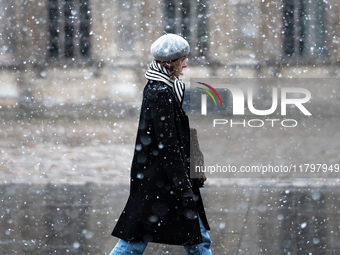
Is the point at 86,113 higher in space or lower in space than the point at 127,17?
lower

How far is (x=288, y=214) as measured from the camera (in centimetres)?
521

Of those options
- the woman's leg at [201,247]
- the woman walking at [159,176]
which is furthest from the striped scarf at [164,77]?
the woman's leg at [201,247]

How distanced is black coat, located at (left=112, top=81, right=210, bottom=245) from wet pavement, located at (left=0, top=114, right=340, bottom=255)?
142cm

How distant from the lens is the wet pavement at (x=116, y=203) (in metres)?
4.42

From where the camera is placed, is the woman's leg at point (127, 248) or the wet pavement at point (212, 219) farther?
the wet pavement at point (212, 219)

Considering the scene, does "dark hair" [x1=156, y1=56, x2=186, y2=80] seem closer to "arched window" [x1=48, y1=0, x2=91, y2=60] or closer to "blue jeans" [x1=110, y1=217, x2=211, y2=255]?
"blue jeans" [x1=110, y1=217, x2=211, y2=255]

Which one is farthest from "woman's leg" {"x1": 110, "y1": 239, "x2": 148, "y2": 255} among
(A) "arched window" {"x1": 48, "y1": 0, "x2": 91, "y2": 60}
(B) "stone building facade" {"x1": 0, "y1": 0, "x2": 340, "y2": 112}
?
(A) "arched window" {"x1": 48, "y1": 0, "x2": 91, "y2": 60}

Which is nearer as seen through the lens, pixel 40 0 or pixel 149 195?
pixel 149 195

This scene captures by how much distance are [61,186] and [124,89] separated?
10.0 m

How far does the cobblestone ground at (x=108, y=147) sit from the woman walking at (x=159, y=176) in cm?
399

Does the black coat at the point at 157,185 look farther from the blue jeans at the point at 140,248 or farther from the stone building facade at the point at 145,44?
the stone building facade at the point at 145,44

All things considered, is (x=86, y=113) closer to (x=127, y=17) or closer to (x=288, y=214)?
(x=127, y=17)

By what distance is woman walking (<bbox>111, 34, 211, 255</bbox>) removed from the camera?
9.36 feet

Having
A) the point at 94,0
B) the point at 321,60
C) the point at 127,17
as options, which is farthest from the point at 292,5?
the point at 94,0
